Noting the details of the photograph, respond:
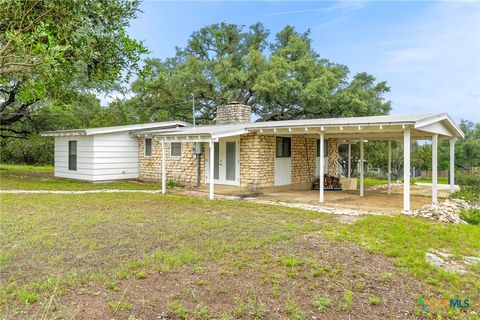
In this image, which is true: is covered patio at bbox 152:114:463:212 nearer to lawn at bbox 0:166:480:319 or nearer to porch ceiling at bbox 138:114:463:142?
porch ceiling at bbox 138:114:463:142

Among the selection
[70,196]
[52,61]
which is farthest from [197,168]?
[52,61]

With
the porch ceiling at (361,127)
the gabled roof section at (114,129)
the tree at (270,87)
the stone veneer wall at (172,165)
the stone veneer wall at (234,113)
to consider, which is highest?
the tree at (270,87)

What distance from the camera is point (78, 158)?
1477 cm

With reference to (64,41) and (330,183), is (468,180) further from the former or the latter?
(64,41)

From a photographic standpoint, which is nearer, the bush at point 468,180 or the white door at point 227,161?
the white door at point 227,161

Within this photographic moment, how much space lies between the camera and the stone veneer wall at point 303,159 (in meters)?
13.3

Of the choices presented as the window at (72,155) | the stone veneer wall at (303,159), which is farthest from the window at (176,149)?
the stone veneer wall at (303,159)

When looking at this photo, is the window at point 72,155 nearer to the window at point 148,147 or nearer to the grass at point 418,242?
the window at point 148,147

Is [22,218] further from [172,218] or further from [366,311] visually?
[366,311]

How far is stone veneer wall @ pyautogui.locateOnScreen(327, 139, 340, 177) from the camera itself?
15320 millimetres

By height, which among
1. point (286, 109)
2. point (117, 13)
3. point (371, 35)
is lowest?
point (117, 13)

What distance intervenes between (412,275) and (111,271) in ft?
11.9

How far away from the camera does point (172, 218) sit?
7.16m

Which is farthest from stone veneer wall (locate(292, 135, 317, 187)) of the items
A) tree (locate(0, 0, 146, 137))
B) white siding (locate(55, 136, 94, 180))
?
tree (locate(0, 0, 146, 137))
